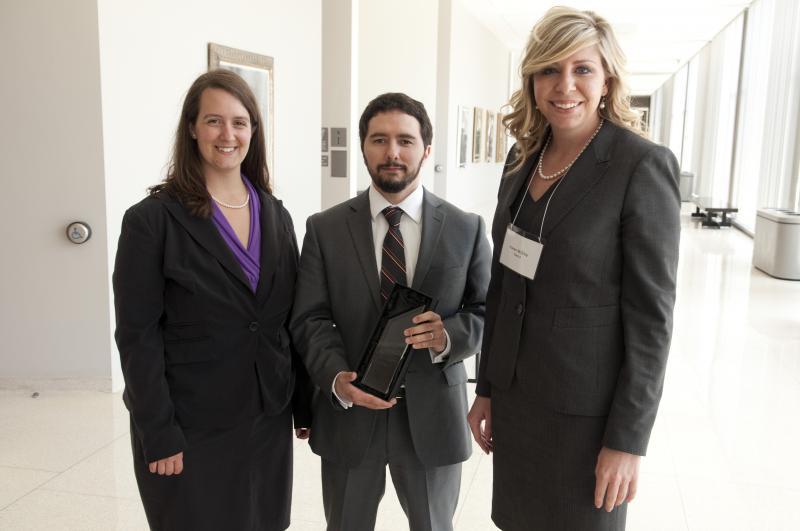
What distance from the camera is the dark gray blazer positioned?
1.77m

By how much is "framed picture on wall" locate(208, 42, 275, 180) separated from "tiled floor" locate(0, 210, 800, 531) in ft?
8.90

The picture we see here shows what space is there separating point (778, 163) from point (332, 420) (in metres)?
13.7

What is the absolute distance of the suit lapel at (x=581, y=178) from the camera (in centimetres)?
186

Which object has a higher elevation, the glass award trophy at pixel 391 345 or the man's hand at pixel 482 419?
the glass award trophy at pixel 391 345

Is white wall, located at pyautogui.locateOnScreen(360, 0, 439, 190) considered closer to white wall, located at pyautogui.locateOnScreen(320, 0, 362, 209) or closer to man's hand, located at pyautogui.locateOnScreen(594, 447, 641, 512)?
white wall, located at pyautogui.locateOnScreen(320, 0, 362, 209)

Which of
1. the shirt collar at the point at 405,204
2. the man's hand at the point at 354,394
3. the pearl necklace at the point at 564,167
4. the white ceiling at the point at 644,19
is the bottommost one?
the man's hand at the point at 354,394

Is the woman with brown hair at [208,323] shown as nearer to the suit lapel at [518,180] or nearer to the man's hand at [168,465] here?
the man's hand at [168,465]

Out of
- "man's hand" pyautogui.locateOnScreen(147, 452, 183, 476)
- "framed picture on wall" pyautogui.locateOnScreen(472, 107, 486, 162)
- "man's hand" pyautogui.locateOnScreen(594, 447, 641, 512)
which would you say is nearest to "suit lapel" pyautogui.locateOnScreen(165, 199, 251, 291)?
"man's hand" pyautogui.locateOnScreen(147, 452, 183, 476)

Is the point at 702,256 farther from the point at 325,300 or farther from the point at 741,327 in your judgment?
the point at 325,300

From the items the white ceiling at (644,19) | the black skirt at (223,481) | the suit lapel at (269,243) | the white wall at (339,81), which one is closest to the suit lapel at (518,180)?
the suit lapel at (269,243)

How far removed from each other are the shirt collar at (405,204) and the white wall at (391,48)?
891 cm

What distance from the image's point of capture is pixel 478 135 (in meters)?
17.0

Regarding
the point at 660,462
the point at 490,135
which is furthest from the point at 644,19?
the point at 660,462

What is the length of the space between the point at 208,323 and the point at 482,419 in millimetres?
954
